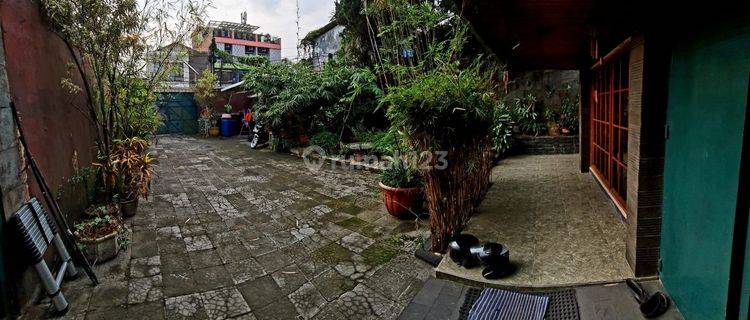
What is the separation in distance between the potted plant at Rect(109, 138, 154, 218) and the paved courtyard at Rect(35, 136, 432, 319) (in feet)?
0.68

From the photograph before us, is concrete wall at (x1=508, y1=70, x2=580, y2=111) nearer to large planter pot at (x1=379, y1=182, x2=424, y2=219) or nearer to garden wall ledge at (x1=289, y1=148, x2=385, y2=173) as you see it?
garden wall ledge at (x1=289, y1=148, x2=385, y2=173)

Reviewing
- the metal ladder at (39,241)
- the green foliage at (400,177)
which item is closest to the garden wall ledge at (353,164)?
the green foliage at (400,177)

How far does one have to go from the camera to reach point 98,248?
3277 millimetres

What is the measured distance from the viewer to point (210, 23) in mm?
5047

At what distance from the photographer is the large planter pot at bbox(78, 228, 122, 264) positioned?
10.7 ft

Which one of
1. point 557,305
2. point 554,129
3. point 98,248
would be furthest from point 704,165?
point 554,129

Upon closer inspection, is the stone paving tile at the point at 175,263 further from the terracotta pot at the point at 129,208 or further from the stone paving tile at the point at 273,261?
the terracotta pot at the point at 129,208

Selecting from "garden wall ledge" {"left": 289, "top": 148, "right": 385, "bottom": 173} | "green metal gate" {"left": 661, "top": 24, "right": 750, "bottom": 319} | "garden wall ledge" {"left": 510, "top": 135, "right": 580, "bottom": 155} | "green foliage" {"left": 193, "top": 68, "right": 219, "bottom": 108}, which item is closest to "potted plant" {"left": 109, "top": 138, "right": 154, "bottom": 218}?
"garden wall ledge" {"left": 289, "top": 148, "right": 385, "bottom": 173}

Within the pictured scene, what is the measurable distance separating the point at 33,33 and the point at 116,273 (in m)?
2.23

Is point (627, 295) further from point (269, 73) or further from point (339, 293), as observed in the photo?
point (269, 73)

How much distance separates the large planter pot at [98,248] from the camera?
327cm

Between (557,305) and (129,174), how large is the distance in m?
4.89

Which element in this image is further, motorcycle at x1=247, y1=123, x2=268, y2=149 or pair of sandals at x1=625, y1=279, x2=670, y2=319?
motorcycle at x1=247, y1=123, x2=268, y2=149

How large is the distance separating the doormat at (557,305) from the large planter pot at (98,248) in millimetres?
3109
